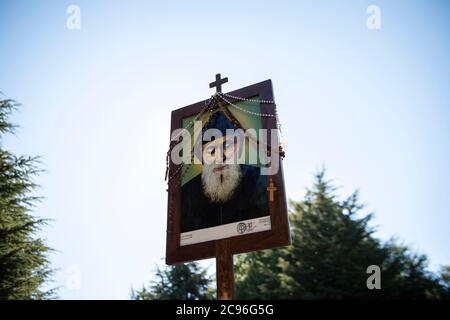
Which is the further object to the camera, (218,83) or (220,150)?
(218,83)

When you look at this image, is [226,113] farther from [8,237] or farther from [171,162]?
[8,237]

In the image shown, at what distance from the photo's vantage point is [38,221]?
44.7 ft

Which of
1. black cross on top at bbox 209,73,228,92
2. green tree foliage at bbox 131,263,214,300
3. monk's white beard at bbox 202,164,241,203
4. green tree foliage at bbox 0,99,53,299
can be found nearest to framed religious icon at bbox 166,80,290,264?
monk's white beard at bbox 202,164,241,203

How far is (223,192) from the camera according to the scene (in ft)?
12.3

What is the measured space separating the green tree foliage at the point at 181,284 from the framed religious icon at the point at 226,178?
1665cm

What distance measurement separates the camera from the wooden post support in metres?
3.20

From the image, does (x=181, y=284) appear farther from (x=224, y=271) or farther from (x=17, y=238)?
(x=224, y=271)

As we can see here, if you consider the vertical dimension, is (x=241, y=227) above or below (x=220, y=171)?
below

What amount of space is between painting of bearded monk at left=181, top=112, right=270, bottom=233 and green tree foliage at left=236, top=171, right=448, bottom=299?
43.6 feet

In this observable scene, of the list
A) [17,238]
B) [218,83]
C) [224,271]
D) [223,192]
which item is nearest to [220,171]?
[223,192]

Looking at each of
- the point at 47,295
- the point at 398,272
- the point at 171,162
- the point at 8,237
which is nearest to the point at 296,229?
the point at 398,272

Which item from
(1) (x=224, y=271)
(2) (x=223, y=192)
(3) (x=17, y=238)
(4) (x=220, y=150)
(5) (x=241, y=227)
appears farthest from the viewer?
(3) (x=17, y=238)

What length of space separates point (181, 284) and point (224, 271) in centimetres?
1778
